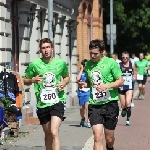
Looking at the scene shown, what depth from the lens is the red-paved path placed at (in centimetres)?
1370

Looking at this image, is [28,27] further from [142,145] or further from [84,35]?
[84,35]

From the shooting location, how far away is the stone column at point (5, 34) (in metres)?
17.5

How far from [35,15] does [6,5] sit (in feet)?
13.7

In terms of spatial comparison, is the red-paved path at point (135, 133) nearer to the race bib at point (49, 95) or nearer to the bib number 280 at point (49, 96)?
the race bib at point (49, 95)

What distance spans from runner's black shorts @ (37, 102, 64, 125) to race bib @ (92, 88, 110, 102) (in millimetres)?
549

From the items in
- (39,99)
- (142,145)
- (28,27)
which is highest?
(28,27)

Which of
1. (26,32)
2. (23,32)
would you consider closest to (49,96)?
(23,32)

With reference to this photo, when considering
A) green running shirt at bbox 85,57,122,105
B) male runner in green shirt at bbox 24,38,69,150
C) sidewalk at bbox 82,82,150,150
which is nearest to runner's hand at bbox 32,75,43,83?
male runner in green shirt at bbox 24,38,69,150

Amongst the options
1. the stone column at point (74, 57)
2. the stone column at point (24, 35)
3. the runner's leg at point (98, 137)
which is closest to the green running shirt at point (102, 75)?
the runner's leg at point (98, 137)

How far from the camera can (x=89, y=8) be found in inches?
1443

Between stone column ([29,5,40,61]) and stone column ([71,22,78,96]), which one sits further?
stone column ([71,22,78,96])

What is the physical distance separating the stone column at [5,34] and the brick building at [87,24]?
1429cm

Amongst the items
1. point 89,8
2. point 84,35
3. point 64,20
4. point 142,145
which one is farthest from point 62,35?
point 142,145

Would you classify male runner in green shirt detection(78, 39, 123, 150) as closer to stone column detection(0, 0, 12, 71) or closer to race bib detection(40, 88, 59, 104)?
race bib detection(40, 88, 59, 104)
